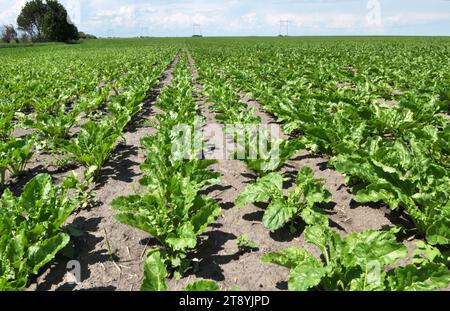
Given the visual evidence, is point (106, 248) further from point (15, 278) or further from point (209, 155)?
point (209, 155)

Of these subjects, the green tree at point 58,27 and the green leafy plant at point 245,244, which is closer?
the green leafy plant at point 245,244

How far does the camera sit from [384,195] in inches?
152

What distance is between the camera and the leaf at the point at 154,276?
2729 millimetres

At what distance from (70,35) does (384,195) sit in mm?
95910

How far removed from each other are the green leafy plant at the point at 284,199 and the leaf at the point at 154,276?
1272 millimetres

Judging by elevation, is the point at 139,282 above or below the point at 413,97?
below

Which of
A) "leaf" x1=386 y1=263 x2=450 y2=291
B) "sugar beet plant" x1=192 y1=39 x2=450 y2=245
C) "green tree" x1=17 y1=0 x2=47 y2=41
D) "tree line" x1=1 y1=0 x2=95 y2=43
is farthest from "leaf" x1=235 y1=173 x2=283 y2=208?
"green tree" x1=17 y1=0 x2=47 y2=41

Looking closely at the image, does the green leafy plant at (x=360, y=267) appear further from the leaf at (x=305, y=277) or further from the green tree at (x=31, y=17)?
the green tree at (x=31, y=17)

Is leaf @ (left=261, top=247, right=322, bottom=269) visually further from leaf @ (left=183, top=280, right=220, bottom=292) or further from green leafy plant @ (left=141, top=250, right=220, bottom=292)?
green leafy plant @ (left=141, top=250, right=220, bottom=292)

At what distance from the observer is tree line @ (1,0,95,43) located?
273ft

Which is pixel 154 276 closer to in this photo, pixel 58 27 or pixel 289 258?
pixel 289 258

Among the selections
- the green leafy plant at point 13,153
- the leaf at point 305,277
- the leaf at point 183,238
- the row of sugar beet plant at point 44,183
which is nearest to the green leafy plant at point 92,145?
the row of sugar beet plant at point 44,183

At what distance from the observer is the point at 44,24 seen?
8325 centimetres
